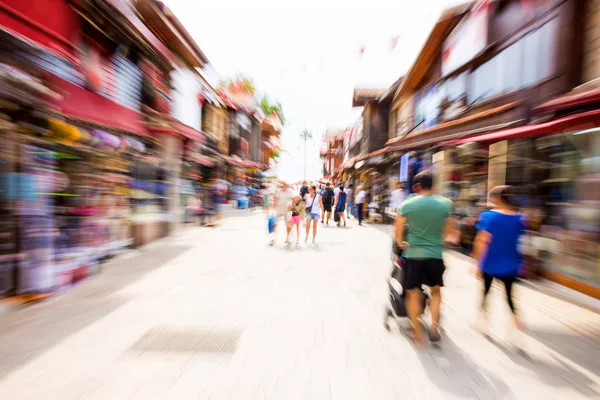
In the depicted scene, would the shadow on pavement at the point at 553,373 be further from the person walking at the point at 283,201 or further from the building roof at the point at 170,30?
the building roof at the point at 170,30

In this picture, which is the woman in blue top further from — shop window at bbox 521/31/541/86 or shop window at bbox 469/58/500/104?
shop window at bbox 469/58/500/104

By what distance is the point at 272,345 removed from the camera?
11.0ft

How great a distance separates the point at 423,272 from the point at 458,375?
896mm

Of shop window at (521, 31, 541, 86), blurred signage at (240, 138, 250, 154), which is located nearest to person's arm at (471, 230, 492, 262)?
shop window at (521, 31, 541, 86)

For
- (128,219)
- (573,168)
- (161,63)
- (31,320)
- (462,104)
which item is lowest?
(31,320)

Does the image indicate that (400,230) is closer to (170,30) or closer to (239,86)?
(170,30)

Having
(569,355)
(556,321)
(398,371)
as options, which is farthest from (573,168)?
(398,371)

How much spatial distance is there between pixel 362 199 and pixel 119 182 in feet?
30.6

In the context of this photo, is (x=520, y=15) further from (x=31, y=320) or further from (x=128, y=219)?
(x=31, y=320)

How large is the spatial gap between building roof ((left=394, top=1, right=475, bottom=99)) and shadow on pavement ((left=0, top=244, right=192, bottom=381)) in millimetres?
10646

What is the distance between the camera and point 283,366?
2.96 meters

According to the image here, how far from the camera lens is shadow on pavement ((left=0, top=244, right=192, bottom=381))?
3.19 m

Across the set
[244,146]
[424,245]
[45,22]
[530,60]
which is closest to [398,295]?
[424,245]

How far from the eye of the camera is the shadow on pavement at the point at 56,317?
Result: 3.19 metres
